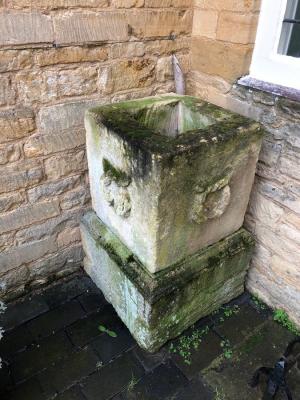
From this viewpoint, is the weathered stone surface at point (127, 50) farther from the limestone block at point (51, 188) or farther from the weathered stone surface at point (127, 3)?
the limestone block at point (51, 188)

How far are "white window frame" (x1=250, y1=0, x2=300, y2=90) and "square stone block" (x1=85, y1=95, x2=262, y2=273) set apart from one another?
334 millimetres

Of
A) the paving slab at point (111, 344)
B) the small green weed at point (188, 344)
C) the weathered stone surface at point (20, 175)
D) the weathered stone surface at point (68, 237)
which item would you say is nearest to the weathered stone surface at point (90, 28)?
the weathered stone surface at point (20, 175)

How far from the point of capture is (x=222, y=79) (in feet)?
7.97

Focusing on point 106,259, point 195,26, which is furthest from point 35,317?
point 195,26

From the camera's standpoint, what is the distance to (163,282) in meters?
2.06

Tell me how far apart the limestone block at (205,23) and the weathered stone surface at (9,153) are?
1481 mm

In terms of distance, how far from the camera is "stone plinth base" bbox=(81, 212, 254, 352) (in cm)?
209

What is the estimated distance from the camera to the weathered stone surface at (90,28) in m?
2.03

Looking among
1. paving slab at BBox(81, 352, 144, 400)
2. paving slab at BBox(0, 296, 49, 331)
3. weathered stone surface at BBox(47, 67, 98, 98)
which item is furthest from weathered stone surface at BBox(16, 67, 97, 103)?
paving slab at BBox(81, 352, 144, 400)

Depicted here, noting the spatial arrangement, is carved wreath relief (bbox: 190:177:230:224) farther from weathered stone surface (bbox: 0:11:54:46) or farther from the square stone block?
weathered stone surface (bbox: 0:11:54:46)

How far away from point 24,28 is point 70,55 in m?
0.30

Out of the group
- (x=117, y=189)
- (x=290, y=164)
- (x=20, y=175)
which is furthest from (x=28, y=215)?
(x=290, y=164)

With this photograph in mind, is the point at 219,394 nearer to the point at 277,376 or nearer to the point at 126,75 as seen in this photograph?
the point at 277,376

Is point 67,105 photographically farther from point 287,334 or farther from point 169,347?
point 287,334
